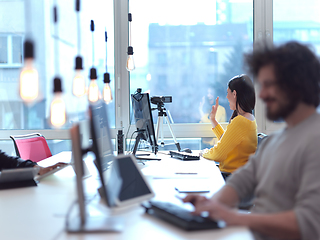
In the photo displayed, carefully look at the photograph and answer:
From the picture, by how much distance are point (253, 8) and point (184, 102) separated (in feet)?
4.62

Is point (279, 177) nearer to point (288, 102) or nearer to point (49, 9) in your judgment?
point (288, 102)

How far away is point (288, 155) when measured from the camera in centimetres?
110

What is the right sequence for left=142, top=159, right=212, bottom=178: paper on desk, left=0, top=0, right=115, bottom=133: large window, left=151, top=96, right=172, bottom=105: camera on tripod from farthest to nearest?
left=0, top=0, right=115, bottom=133: large window < left=151, top=96, right=172, bottom=105: camera on tripod < left=142, top=159, right=212, bottom=178: paper on desk

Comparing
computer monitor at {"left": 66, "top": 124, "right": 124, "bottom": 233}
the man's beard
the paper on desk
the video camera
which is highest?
the video camera

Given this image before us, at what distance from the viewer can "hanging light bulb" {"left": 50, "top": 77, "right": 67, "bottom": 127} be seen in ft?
4.30

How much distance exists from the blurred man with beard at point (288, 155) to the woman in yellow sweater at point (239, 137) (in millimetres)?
1278

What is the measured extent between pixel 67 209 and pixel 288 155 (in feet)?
3.21

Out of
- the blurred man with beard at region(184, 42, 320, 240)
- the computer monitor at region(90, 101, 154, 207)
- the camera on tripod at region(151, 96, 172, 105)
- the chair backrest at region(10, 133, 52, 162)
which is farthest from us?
the camera on tripod at region(151, 96, 172, 105)

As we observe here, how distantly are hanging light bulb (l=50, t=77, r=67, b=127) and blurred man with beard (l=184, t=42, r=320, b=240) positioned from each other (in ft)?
2.22

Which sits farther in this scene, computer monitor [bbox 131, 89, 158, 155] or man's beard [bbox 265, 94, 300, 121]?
computer monitor [bbox 131, 89, 158, 155]

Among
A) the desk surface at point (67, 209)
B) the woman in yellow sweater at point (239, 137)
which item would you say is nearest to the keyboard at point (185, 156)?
the woman in yellow sweater at point (239, 137)

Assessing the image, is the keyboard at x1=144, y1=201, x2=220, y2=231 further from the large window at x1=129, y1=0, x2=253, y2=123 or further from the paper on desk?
the large window at x1=129, y1=0, x2=253, y2=123

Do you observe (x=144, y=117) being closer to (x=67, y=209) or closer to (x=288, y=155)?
(x=67, y=209)

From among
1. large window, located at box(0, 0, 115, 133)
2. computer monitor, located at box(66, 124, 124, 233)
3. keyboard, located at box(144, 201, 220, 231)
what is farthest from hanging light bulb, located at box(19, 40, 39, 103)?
A: large window, located at box(0, 0, 115, 133)
